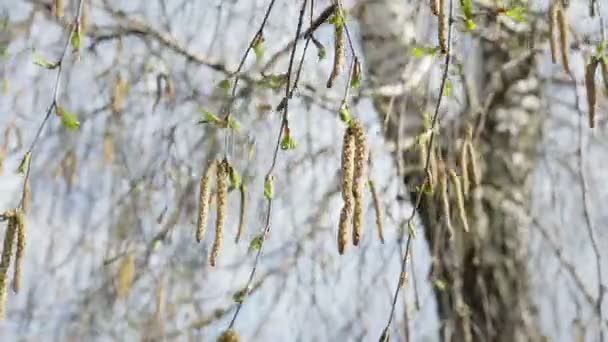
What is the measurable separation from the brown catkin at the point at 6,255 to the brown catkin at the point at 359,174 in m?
0.44

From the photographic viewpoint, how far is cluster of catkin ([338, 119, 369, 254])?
1047 millimetres

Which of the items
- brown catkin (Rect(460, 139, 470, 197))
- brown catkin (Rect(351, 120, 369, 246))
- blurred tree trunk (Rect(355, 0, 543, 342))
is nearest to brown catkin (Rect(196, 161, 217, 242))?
brown catkin (Rect(351, 120, 369, 246))

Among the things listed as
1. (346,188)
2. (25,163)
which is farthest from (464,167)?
(25,163)

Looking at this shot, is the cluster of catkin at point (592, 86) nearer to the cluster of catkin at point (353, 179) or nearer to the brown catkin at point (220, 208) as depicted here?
the cluster of catkin at point (353, 179)

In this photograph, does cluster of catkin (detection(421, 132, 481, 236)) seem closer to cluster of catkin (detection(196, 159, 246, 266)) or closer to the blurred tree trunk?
cluster of catkin (detection(196, 159, 246, 266))

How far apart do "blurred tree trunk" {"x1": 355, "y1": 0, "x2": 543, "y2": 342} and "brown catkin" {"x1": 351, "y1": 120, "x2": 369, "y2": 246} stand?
4.72 ft

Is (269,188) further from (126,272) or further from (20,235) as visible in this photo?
(126,272)

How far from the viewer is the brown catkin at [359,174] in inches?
41.9

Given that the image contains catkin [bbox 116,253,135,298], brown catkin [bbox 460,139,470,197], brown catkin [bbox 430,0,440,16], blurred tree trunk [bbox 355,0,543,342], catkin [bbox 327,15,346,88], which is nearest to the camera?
brown catkin [bbox 430,0,440,16]

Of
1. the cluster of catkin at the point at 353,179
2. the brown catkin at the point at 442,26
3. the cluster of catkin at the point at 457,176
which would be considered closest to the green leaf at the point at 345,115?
the cluster of catkin at the point at 353,179

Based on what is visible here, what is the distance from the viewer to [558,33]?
1426 millimetres

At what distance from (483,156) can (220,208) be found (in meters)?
1.66

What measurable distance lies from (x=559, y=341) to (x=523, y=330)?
14.8 inches

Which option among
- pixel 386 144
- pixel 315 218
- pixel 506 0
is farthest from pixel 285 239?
pixel 506 0
